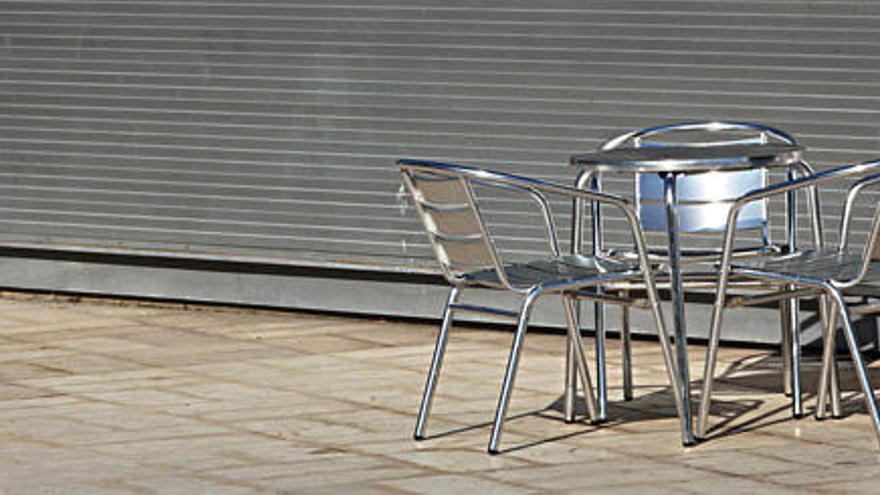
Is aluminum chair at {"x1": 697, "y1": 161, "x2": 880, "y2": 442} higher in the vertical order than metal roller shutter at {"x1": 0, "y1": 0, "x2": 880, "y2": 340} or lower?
lower

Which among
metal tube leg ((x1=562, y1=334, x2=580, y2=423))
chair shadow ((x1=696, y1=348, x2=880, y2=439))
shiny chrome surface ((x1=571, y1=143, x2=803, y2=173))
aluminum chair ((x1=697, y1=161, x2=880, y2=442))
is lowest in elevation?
chair shadow ((x1=696, y1=348, x2=880, y2=439))

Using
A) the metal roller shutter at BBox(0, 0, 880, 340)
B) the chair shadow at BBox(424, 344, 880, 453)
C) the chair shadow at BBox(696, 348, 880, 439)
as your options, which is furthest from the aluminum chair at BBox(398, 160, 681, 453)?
the metal roller shutter at BBox(0, 0, 880, 340)

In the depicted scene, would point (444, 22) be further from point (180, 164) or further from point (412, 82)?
point (180, 164)

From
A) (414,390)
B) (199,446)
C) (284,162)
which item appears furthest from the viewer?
(284,162)

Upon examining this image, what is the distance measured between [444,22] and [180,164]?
150cm

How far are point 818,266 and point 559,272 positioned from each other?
75 cm

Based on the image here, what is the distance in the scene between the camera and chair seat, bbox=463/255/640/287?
18.2ft

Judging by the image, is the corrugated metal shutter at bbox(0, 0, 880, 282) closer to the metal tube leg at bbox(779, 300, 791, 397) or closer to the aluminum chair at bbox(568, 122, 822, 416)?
the aluminum chair at bbox(568, 122, 822, 416)

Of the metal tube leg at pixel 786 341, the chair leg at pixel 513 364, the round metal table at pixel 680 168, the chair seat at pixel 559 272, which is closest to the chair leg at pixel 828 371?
the metal tube leg at pixel 786 341

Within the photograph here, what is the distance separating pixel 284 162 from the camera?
27.6 feet

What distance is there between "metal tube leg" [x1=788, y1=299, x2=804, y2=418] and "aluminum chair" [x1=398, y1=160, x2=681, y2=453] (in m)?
0.53

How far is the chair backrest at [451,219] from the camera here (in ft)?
17.9

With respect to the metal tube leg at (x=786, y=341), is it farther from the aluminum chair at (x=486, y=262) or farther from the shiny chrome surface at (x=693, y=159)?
the aluminum chair at (x=486, y=262)

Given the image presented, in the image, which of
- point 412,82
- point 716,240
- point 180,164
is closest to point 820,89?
point 716,240
